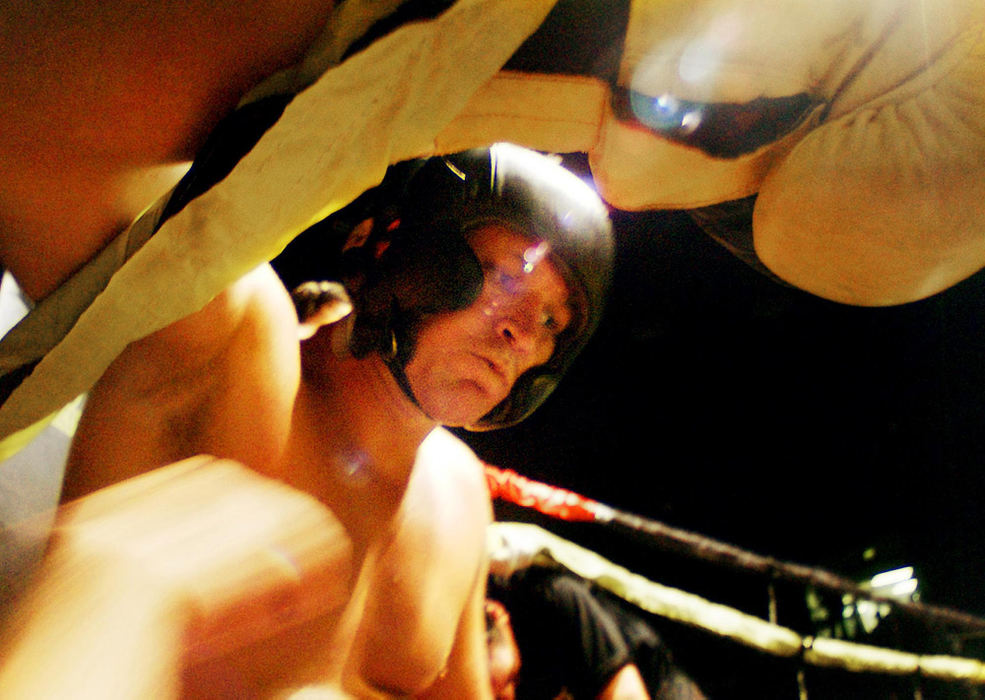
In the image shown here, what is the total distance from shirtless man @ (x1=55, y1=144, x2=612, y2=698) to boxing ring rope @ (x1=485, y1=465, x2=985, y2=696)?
100 cm

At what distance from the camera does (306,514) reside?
68 centimetres

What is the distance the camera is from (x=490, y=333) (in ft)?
2.78

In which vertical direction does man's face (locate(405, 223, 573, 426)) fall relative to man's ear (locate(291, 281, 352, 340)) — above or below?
below

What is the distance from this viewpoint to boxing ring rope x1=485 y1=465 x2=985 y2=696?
1761 millimetres

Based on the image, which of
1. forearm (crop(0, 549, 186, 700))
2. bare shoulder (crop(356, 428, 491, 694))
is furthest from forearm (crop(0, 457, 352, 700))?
bare shoulder (crop(356, 428, 491, 694))

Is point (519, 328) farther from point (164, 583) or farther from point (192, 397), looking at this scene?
point (164, 583)

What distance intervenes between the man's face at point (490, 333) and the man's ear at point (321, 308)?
6.9 inches

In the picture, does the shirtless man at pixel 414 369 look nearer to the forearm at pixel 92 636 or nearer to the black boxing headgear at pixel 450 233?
the black boxing headgear at pixel 450 233

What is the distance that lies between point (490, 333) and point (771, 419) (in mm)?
1286

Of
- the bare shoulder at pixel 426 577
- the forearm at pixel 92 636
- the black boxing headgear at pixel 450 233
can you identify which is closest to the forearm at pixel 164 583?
the forearm at pixel 92 636

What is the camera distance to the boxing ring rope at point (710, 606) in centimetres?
176

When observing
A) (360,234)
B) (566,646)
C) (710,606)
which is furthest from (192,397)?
(710,606)

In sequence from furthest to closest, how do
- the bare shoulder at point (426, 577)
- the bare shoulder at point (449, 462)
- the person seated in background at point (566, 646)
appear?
1. the person seated in background at point (566, 646)
2. the bare shoulder at point (449, 462)
3. the bare shoulder at point (426, 577)

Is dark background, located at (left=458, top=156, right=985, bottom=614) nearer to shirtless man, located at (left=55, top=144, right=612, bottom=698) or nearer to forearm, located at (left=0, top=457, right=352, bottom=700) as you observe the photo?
shirtless man, located at (left=55, top=144, right=612, bottom=698)
